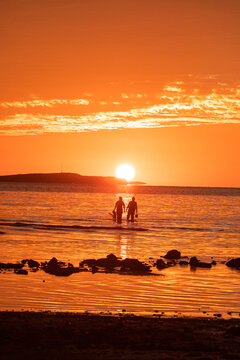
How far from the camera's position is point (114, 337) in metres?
11.2

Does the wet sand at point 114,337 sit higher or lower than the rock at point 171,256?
lower

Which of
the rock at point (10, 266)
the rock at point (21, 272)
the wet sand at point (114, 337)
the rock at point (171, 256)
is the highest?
the rock at point (171, 256)

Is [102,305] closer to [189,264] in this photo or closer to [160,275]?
[160,275]

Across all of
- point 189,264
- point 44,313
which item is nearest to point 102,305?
point 44,313

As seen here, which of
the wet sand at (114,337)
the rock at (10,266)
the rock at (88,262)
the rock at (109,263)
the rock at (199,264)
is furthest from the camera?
the rock at (199,264)

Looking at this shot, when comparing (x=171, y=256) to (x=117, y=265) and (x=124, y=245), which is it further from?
(x=124, y=245)

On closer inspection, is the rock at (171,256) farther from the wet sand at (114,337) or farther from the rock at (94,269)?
the wet sand at (114,337)

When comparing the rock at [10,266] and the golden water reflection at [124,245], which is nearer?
the rock at [10,266]

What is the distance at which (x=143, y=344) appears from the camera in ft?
35.1

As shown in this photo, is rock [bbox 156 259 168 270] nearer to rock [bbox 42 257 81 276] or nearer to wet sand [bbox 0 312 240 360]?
rock [bbox 42 257 81 276]

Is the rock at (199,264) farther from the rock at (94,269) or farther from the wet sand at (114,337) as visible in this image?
the wet sand at (114,337)

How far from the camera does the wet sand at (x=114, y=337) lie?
9.90 metres

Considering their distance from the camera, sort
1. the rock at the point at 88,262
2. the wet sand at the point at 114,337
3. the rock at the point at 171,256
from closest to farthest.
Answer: the wet sand at the point at 114,337
the rock at the point at 88,262
the rock at the point at 171,256

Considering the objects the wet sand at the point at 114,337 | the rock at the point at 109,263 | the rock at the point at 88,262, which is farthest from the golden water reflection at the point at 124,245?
the wet sand at the point at 114,337
